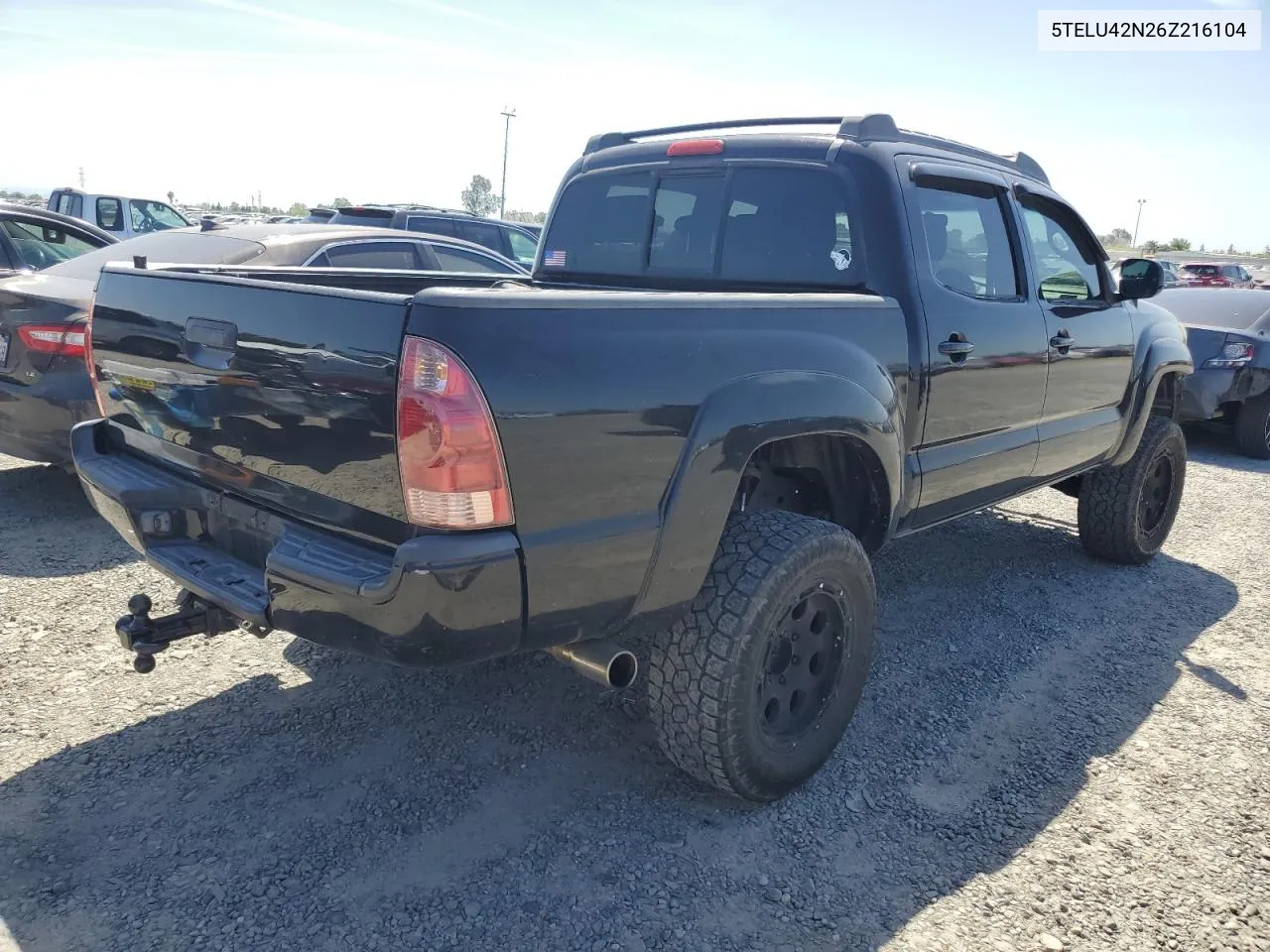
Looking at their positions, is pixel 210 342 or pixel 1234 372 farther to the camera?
pixel 1234 372

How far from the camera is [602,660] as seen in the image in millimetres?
2477

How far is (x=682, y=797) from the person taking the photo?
9.71ft

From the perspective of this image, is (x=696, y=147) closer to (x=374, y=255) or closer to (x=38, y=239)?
(x=374, y=255)

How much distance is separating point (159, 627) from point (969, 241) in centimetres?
311

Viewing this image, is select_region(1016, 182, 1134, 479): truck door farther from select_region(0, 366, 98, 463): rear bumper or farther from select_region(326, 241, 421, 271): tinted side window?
select_region(0, 366, 98, 463): rear bumper

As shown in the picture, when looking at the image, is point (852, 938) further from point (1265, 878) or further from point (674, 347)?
point (674, 347)

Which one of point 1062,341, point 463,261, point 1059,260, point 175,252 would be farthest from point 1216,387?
point 175,252

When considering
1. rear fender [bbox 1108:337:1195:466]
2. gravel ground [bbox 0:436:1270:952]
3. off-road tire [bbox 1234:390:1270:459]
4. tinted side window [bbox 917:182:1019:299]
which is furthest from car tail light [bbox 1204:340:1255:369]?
tinted side window [bbox 917:182:1019:299]

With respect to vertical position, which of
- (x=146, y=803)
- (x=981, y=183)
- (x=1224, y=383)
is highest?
(x=981, y=183)

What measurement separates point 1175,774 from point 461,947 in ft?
7.88

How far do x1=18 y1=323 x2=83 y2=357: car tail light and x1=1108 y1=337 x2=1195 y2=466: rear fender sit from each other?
5361mm

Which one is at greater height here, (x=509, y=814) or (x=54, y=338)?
(x=54, y=338)

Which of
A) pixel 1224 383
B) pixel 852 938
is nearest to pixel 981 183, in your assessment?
pixel 852 938

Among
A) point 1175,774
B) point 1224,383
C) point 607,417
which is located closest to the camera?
point 607,417
